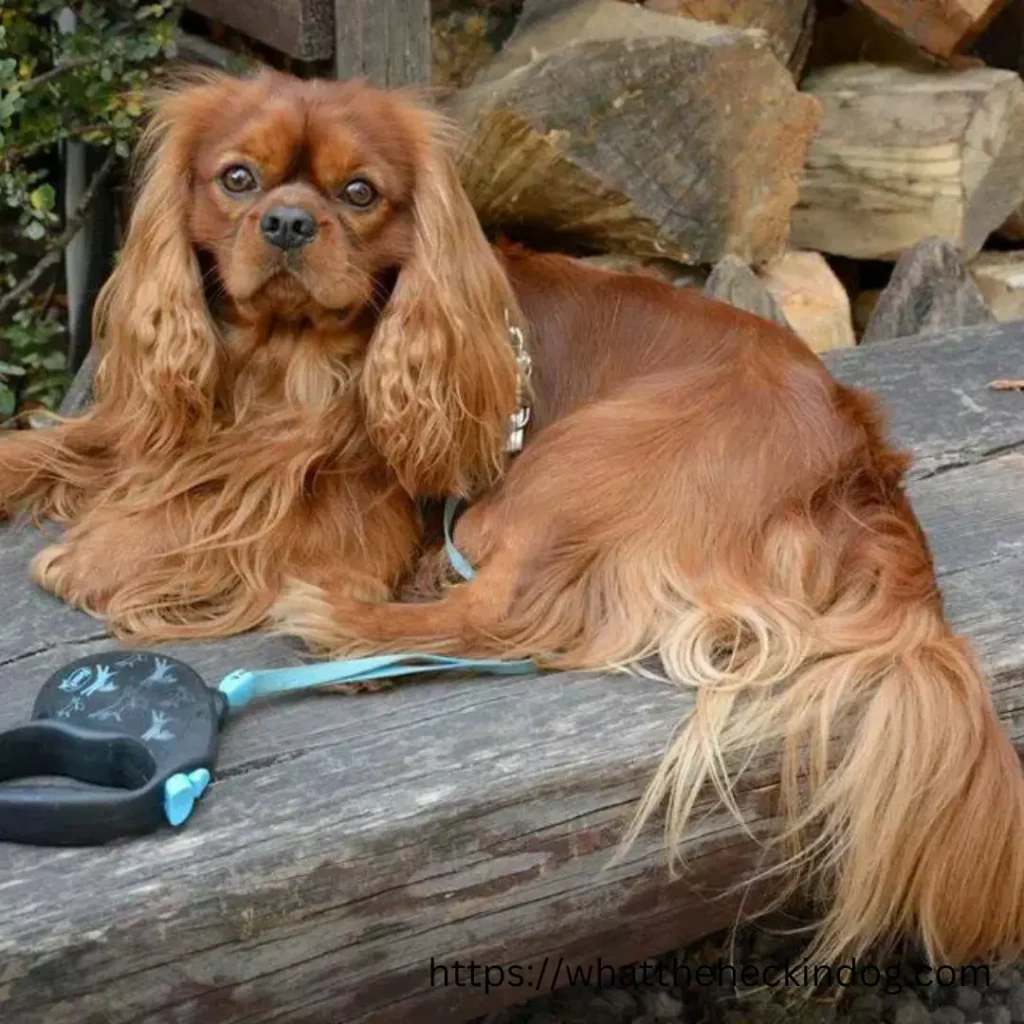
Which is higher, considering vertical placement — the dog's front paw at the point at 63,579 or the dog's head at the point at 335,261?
the dog's head at the point at 335,261

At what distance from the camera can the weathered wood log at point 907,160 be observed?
3682 mm

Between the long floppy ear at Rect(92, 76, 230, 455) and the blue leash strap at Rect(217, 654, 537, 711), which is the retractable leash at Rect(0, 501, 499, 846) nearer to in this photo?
the blue leash strap at Rect(217, 654, 537, 711)

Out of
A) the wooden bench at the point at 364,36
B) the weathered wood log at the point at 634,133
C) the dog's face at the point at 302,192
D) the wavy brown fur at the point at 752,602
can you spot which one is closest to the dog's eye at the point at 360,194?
the dog's face at the point at 302,192

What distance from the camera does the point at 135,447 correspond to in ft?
6.84

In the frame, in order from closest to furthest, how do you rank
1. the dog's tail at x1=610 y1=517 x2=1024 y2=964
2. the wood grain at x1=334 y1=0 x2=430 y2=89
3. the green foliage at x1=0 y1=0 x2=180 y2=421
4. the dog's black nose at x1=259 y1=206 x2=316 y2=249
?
1. the dog's tail at x1=610 y1=517 x2=1024 y2=964
2. the dog's black nose at x1=259 y1=206 x2=316 y2=249
3. the wood grain at x1=334 y1=0 x2=430 y2=89
4. the green foliage at x1=0 y1=0 x2=180 y2=421

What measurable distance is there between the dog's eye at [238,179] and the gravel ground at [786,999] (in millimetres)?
1292

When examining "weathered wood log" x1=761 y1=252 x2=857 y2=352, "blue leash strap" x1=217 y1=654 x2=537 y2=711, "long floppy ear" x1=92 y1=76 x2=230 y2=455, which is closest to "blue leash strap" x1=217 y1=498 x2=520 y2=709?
"blue leash strap" x1=217 y1=654 x2=537 y2=711

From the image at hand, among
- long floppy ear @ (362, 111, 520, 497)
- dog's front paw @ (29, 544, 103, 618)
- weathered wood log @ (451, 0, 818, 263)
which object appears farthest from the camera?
weathered wood log @ (451, 0, 818, 263)

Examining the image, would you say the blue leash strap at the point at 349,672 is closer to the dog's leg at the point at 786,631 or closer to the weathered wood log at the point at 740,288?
the dog's leg at the point at 786,631

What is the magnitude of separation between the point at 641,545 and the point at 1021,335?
1633mm

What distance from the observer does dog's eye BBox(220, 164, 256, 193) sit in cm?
187

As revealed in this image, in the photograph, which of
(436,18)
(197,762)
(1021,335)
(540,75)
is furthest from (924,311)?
(197,762)

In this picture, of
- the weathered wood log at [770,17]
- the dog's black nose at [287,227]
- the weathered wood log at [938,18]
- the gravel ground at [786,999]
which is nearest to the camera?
the dog's black nose at [287,227]

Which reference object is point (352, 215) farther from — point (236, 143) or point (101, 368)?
point (101, 368)
